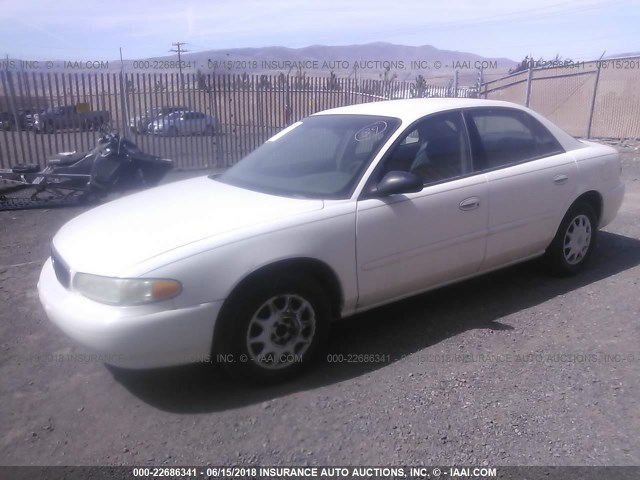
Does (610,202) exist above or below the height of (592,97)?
below

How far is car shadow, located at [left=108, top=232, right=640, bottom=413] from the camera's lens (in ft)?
11.6

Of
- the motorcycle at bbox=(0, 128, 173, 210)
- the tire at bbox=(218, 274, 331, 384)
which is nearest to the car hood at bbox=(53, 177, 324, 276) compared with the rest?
the tire at bbox=(218, 274, 331, 384)

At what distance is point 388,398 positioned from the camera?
342 cm

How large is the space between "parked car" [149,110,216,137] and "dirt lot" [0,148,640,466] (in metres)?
6.87

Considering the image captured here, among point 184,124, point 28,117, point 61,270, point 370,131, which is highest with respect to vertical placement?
point 370,131

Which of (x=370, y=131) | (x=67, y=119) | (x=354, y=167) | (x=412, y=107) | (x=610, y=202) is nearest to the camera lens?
(x=354, y=167)

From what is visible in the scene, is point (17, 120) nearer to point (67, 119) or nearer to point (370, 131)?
point (67, 119)

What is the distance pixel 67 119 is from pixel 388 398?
895 centimetres

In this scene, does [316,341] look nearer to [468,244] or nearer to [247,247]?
[247,247]

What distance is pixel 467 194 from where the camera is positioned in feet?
14.0

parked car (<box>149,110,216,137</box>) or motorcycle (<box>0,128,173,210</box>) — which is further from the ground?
parked car (<box>149,110,216,137</box>)

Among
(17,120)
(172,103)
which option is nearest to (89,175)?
(17,120)

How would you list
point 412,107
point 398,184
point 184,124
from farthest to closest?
point 184,124 → point 412,107 → point 398,184

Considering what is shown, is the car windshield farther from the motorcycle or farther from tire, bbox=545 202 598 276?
the motorcycle
